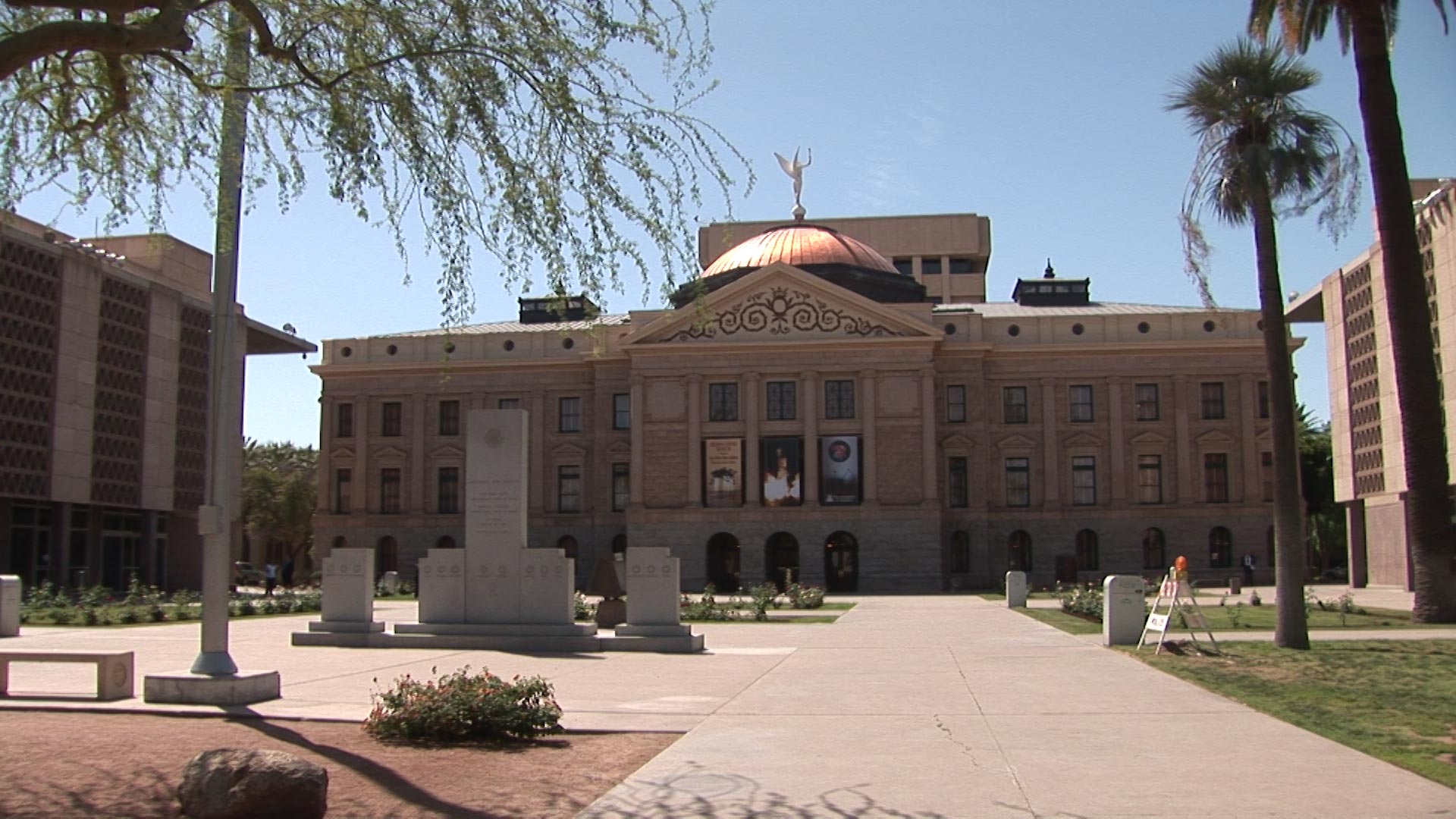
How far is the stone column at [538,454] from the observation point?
69.1 m

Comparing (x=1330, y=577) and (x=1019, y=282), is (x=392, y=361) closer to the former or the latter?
(x=1019, y=282)

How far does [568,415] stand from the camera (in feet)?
229

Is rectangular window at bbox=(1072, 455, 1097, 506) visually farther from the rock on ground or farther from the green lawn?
the rock on ground

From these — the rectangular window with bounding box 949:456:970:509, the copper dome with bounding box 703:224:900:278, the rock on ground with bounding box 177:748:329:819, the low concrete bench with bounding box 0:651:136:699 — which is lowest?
the rock on ground with bounding box 177:748:329:819

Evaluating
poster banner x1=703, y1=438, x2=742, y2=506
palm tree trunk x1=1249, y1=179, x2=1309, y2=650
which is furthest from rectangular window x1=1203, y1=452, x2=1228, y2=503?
palm tree trunk x1=1249, y1=179, x2=1309, y2=650

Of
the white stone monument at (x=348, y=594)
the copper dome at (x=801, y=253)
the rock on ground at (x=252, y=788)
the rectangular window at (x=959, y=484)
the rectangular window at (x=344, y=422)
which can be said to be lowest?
the rock on ground at (x=252, y=788)

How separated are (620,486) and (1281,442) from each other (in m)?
46.3

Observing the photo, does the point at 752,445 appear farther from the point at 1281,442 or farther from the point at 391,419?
the point at 1281,442

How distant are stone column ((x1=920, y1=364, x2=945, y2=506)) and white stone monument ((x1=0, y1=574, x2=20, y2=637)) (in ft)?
136

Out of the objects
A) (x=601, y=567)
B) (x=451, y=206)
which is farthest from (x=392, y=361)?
(x=451, y=206)

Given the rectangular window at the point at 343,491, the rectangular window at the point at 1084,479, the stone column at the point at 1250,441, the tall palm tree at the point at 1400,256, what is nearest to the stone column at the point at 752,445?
the rectangular window at the point at 1084,479

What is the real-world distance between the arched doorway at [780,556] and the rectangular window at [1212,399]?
21.2 metres

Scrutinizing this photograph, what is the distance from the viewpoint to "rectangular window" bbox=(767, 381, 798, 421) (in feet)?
210

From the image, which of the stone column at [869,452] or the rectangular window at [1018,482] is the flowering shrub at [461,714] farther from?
the rectangular window at [1018,482]
